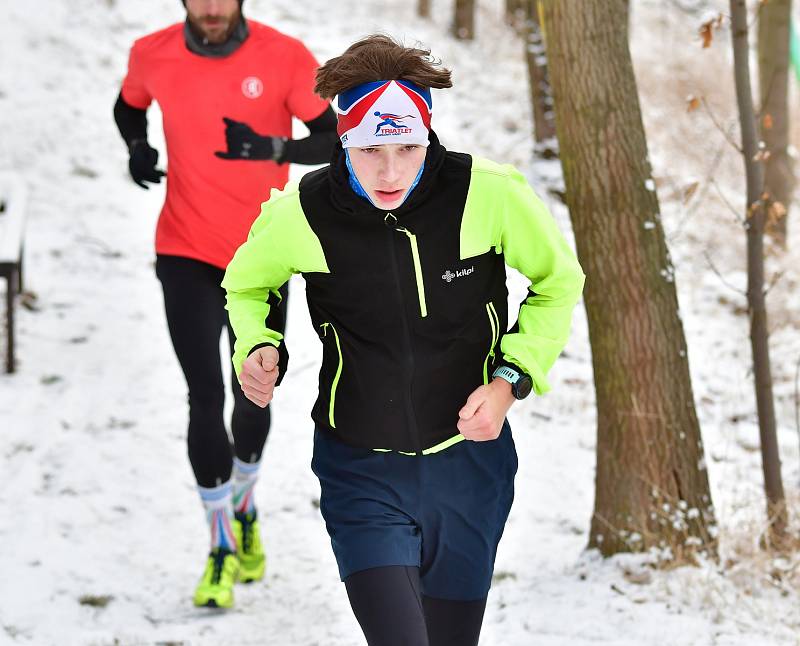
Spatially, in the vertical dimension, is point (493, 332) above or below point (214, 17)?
below

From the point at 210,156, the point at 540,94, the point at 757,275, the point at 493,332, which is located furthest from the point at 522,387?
the point at 540,94

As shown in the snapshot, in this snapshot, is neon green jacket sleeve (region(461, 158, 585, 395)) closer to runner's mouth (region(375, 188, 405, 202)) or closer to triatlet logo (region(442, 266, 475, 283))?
triatlet logo (region(442, 266, 475, 283))

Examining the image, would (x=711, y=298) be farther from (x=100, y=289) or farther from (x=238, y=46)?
(x=238, y=46)

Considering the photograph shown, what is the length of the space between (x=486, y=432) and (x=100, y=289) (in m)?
5.57

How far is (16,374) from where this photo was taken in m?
6.16

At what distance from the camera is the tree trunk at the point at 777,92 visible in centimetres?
917

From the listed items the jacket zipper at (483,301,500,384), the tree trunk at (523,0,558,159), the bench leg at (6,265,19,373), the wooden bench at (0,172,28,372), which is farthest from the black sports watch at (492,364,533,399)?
the tree trunk at (523,0,558,159)

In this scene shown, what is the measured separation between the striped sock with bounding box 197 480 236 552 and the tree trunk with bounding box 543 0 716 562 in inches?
60.0

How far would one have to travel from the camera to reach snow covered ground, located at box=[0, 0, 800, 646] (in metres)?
3.97

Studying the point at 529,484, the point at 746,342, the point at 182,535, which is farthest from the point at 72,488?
the point at 746,342

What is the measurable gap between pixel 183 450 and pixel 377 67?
359cm

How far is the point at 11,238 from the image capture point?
20.1 ft

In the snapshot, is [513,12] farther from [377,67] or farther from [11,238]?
[377,67]

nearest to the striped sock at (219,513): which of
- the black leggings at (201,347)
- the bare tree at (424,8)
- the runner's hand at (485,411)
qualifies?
the black leggings at (201,347)
